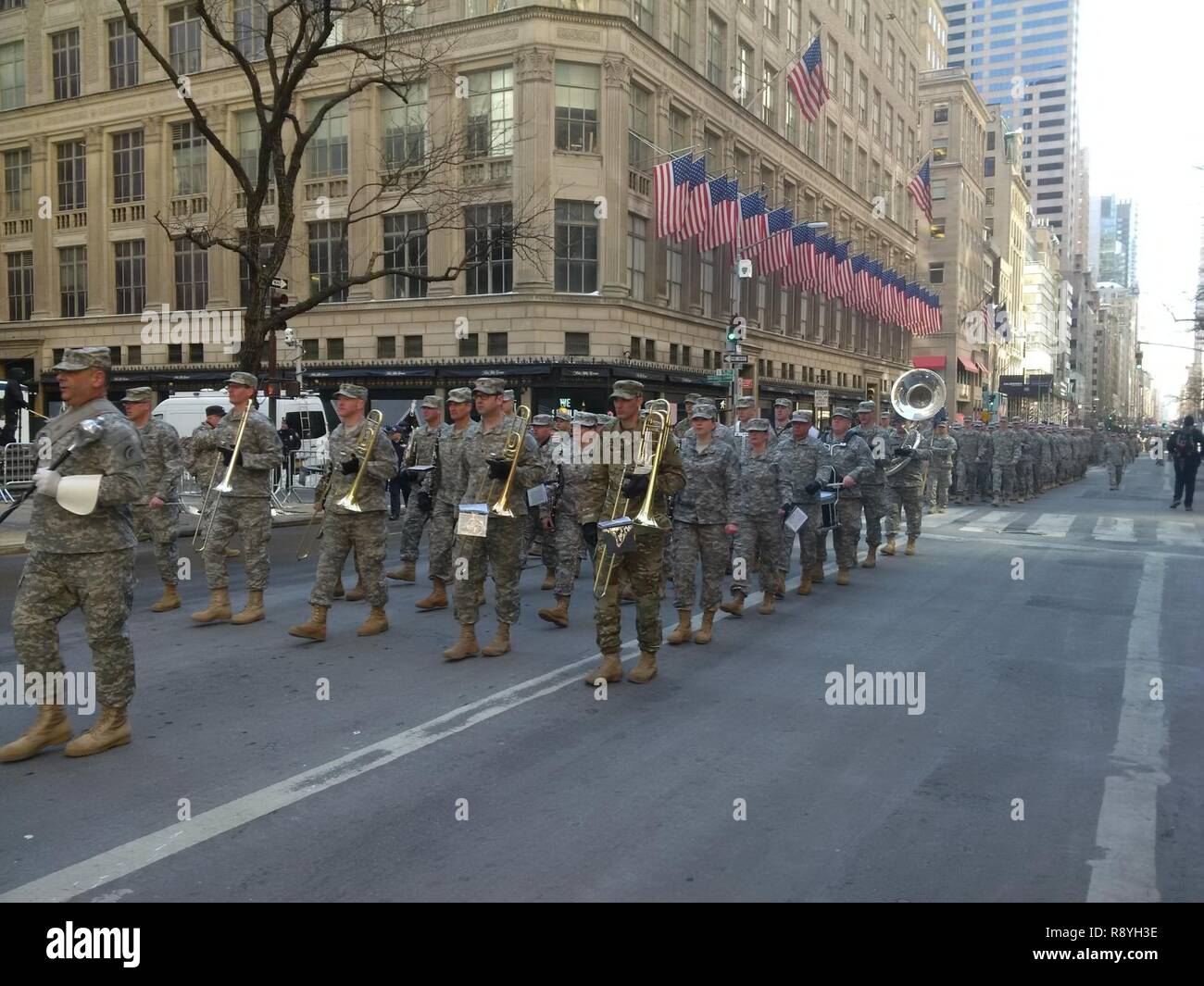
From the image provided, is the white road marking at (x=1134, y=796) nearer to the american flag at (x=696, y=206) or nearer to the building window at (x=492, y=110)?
the american flag at (x=696, y=206)

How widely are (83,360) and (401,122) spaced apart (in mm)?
31334

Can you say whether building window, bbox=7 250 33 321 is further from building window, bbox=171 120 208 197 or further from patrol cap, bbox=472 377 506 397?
patrol cap, bbox=472 377 506 397

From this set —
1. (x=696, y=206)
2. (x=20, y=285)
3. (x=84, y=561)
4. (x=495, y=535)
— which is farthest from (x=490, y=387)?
(x=20, y=285)

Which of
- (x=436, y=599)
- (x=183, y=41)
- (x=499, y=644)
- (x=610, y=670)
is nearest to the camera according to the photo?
(x=610, y=670)

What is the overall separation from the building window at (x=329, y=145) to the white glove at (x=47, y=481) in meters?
32.7

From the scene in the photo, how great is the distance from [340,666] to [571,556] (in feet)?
9.95

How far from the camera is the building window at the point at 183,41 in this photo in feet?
126

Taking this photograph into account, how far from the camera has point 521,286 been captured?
3231cm

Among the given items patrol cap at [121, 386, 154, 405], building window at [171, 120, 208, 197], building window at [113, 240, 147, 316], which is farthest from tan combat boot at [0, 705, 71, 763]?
building window at [113, 240, 147, 316]

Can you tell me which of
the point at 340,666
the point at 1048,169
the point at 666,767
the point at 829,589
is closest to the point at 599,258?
the point at 829,589

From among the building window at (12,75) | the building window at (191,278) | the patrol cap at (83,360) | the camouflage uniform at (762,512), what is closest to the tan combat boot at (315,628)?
the patrol cap at (83,360)

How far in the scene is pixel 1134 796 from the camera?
5.16 meters

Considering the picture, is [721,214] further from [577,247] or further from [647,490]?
[647,490]

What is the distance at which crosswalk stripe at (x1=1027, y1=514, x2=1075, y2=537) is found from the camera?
18.7m
